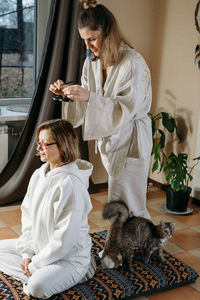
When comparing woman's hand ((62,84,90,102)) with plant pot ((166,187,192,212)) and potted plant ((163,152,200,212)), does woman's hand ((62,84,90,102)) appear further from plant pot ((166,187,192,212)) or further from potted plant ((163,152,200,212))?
plant pot ((166,187,192,212))

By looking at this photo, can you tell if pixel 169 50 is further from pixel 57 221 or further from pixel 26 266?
pixel 26 266

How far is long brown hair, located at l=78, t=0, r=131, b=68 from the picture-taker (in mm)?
2281

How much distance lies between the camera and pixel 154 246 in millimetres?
2578

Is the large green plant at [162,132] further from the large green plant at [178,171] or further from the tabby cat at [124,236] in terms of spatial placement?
the tabby cat at [124,236]

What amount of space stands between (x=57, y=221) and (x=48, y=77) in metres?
1.79

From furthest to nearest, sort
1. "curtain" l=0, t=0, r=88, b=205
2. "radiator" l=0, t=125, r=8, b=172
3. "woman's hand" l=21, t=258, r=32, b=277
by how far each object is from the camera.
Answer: "radiator" l=0, t=125, r=8, b=172
"curtain" l=0, t=0, r=88, b=205
"woman's hand" l=21, t=258, r=32, b=277

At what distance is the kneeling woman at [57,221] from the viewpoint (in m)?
2.11

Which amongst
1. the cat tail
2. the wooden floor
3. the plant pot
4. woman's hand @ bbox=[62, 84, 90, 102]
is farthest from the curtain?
woman's hand @ bbox=[62, 84, 90, 102]

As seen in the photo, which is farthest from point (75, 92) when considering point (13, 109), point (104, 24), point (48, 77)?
point (13, 109)

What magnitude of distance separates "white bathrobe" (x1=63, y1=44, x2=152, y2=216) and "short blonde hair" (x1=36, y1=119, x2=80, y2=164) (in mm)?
166

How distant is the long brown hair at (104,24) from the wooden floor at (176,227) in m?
1.30

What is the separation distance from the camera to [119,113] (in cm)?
235

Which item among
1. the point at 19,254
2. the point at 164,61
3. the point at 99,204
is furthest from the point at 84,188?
the point at 164,61

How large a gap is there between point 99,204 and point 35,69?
129 cm
